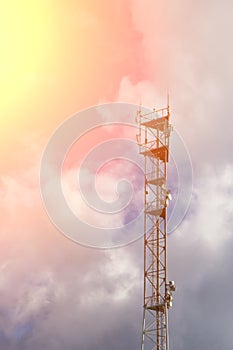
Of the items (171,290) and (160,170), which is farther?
(160,170)

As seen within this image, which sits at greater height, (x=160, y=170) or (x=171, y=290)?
(x=160, y=170)

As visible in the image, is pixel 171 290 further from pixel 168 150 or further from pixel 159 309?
pixel 168 150

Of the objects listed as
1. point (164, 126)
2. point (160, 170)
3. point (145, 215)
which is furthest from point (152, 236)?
point (164, 126)

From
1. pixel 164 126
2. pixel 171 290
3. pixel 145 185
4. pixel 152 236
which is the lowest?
pixel 171 290

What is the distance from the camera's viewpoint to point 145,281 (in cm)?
10212

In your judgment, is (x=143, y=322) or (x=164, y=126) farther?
(x=164, y=126)

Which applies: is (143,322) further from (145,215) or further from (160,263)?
(145,215)

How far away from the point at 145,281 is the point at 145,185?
50.8ft

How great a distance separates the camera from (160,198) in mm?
106438

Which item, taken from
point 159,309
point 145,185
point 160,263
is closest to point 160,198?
point 145,185

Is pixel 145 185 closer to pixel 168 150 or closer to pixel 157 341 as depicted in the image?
pixel 168 150

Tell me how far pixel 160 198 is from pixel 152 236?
6.24m

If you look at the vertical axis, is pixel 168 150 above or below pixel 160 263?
above

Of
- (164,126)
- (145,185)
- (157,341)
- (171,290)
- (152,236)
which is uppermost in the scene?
(164,126)
